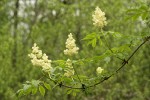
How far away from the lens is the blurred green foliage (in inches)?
341

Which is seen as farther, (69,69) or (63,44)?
(63,44)

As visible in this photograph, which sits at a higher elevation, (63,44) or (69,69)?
(63,44)

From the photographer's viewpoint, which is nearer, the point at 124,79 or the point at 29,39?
the point at 124,79

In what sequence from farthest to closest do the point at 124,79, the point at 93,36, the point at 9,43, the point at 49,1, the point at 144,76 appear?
the point at 49,1 → the point at 9,43 → the point at 124,79 → the point at 144,76 → the point at 93,36

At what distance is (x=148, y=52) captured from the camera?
28.4 feet

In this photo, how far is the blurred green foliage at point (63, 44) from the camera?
8.66m

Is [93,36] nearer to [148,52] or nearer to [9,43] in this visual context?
[148,52]

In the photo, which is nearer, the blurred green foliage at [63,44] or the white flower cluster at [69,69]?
the white flower cluster at [69,69]

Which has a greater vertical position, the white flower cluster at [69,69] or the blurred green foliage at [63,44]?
the blurred green foliage at [63,44]

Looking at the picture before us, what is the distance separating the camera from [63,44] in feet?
32.6

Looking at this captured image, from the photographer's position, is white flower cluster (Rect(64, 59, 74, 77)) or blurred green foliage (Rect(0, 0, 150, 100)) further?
blurred green foliage (Rect(0, 0, 150, 100))

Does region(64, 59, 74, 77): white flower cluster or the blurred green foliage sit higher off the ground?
the blurred green foliage

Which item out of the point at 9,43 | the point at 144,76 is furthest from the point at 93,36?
the point at 9,43

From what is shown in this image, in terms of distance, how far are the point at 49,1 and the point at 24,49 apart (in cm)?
180
